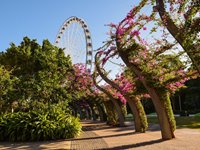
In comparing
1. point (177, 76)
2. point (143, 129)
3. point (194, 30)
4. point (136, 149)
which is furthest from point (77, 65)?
point (194, 30)

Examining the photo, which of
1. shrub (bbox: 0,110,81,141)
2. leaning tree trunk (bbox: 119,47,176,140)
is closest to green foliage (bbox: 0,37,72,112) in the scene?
shrub (bbox: 0,110,81,141)

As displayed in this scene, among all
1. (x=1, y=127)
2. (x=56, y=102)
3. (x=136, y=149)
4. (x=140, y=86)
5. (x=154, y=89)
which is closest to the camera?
(x=136, y=149)

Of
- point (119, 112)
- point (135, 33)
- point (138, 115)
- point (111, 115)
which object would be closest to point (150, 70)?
point (135, 33)

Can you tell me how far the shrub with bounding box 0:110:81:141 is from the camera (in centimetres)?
1758

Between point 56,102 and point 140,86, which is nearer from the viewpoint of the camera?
point 140,86

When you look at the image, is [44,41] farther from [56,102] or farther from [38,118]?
[38,118]

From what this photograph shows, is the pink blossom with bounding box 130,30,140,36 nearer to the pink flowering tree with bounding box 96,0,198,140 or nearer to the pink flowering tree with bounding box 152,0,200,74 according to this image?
the pink flowering tree with bounding box 96,0,198,140

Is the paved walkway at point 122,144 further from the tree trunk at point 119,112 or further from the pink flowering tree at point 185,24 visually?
the tree trunk at point 119,112

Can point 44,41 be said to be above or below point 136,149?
above

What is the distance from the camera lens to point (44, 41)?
106 ft

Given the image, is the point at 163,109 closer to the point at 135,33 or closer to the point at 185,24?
the point at 135,33

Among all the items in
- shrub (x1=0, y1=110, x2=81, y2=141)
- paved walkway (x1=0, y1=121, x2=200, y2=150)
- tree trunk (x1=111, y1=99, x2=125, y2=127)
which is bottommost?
paved walkway (x1=0, y1=121, x2=200, y2=150)

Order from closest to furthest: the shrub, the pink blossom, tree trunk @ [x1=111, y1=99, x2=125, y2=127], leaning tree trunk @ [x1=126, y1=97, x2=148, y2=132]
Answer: the pink blossom → the shrub → leaning tree trunk @ [x1=126, y1=97, x2=148, y2=132] → tree trunk @ [x1=111, y1=99, x2=125, y2=127]

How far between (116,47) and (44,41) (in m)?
17.6
